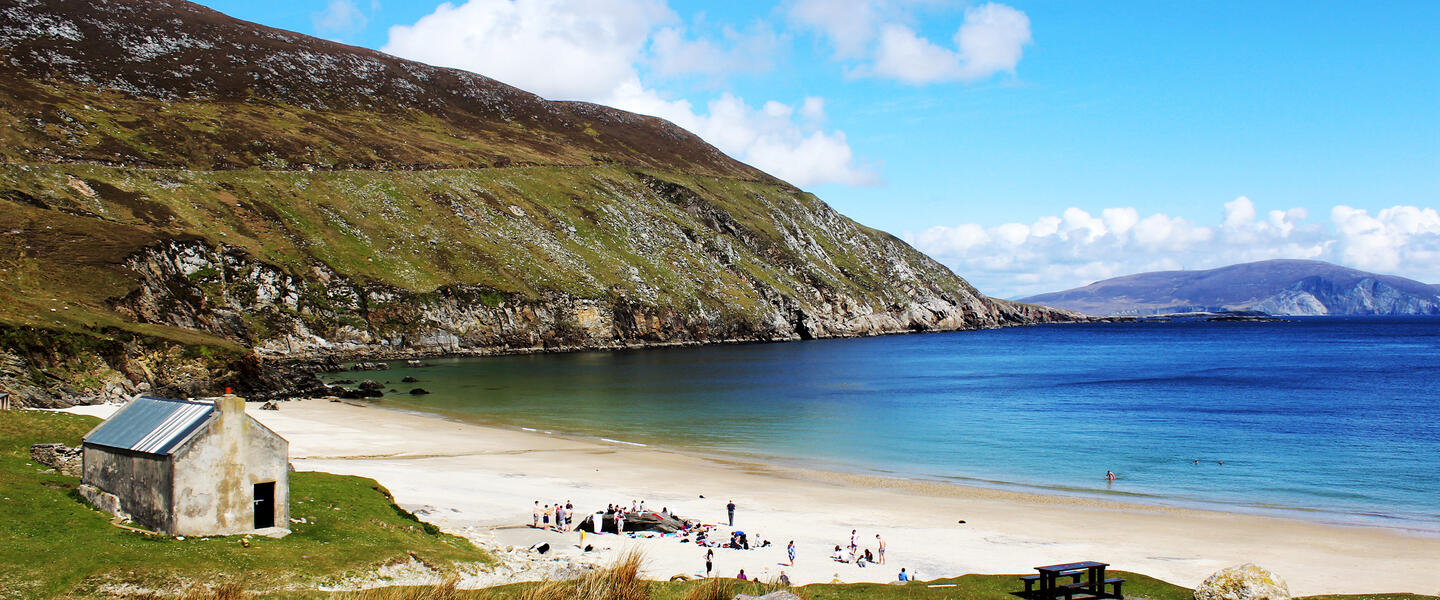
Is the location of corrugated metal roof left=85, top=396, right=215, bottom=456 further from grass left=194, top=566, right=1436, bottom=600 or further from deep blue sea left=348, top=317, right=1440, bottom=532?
deep blue sea left=348, top=317, right=1440, bottom=532

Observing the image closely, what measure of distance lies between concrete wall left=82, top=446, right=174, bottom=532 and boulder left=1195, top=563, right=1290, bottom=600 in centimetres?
2739

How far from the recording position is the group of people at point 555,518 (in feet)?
114

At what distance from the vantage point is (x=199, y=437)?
2336 cm

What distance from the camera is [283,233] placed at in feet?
395

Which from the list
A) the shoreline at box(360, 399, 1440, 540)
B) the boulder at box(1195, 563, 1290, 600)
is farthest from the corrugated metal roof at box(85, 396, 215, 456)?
the shoreline at box(360, 399, 1440, 540)

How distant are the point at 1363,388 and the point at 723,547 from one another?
9276 cm

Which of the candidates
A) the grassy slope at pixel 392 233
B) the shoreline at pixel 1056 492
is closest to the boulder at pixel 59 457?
the shoreline at pixel 1056 492

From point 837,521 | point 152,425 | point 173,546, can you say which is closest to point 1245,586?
point 837,521

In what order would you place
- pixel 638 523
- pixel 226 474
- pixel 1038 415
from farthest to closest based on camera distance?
pixel 1038 415
pixel 638 523
pixel 226 474

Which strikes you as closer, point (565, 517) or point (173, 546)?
point (173, 546)

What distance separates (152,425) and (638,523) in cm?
1680

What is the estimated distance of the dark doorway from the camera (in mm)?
24703

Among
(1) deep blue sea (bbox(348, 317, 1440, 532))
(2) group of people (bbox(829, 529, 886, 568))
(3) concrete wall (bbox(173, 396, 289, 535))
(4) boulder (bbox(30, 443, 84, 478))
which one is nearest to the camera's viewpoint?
(3) concrete wall (bbox(173, 396, 289, 535))

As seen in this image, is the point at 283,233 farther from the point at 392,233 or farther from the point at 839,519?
the point at 839,519
